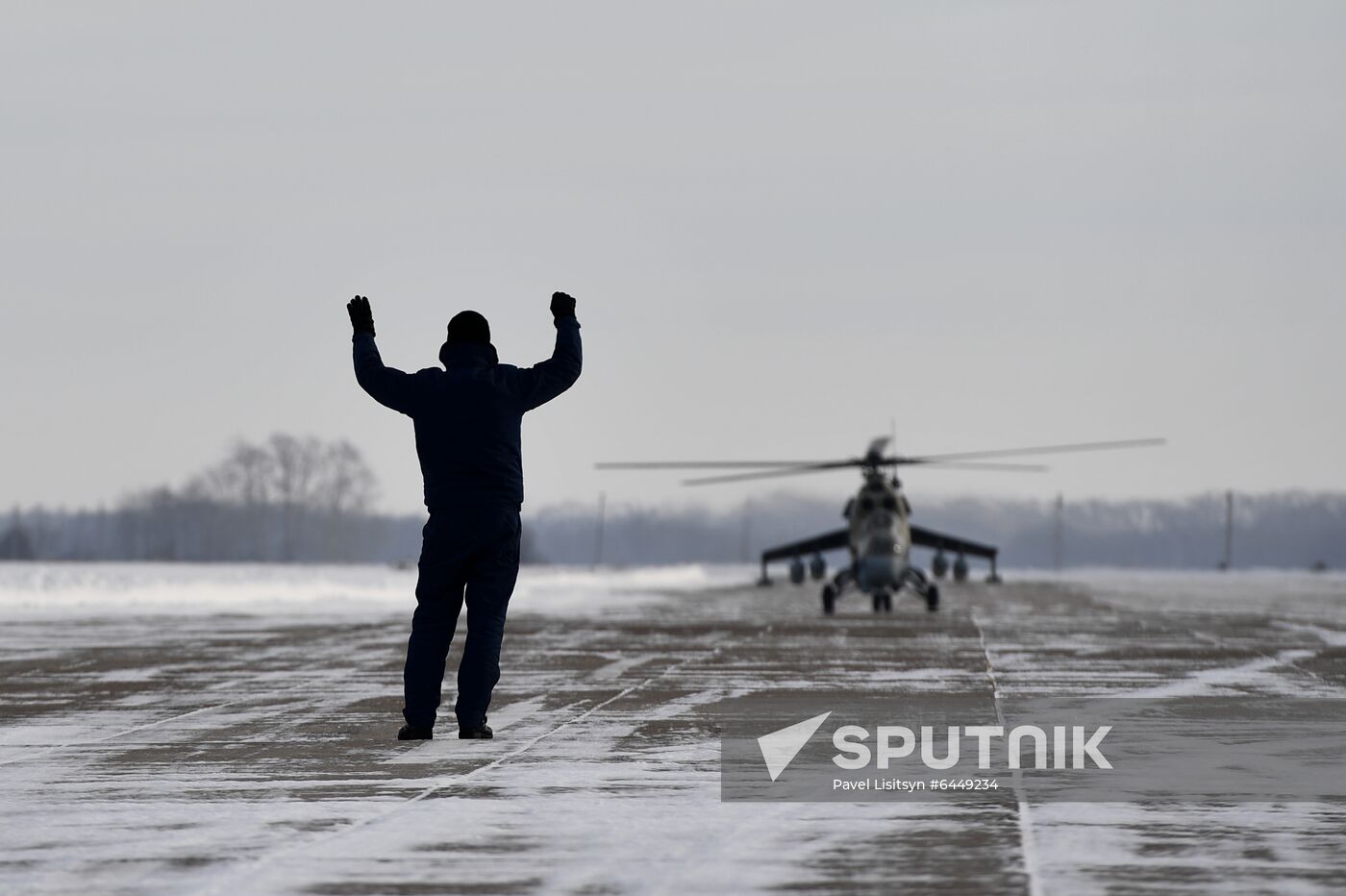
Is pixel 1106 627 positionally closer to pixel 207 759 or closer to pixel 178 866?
pixel 207 759

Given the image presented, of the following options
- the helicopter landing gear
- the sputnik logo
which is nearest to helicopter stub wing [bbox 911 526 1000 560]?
the helicopter landing gear

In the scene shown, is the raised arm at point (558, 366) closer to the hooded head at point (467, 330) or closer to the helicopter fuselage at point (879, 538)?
the hooded head at point (467, 330)

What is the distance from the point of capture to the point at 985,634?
2570 cm

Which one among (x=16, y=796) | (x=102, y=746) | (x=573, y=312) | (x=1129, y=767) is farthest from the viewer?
(x=573, y=312)

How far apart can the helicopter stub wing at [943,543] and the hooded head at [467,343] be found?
4742 cm

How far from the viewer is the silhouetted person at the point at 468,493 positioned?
10.5 meters

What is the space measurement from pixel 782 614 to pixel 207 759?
28.1 meters

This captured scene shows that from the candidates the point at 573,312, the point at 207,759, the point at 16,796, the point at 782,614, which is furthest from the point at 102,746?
the point at 782,614

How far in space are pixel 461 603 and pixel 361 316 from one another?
1759 millimetres

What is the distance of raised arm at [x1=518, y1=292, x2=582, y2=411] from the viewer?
10.7 metres

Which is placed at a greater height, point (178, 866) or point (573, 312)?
point (573, 312)

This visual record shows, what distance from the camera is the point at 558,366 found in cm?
1075

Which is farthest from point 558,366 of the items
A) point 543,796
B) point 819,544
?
point 819,544

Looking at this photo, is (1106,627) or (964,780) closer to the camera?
(964,780)
